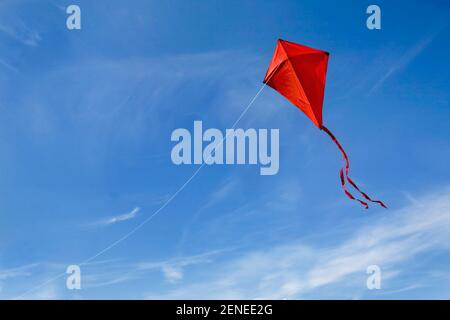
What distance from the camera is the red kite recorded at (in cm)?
1745

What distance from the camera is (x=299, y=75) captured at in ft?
58.2

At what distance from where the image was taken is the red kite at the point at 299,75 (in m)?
17.5

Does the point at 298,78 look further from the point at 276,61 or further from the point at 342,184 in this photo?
the point at 342,184
